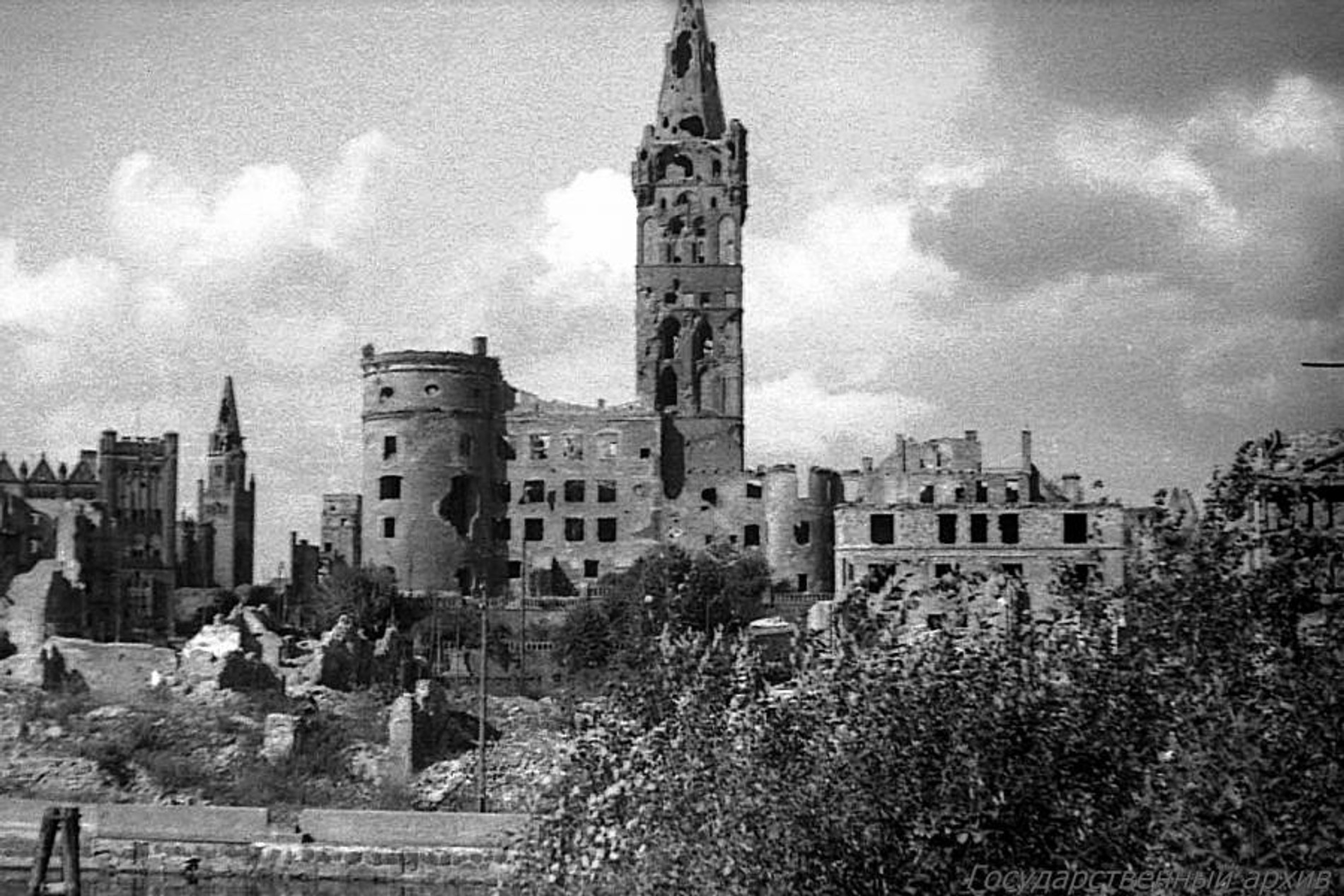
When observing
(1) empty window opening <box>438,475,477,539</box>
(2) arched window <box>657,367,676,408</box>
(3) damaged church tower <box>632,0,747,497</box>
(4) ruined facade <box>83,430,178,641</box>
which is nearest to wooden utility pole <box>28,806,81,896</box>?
(4) ruined facade <box>83,430,178,641</box>

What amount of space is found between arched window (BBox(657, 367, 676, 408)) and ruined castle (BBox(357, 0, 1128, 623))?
57mm

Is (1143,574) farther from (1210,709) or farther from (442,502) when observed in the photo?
(442,502)

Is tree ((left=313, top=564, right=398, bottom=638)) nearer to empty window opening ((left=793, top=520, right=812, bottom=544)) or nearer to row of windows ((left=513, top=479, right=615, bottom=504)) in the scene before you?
row of windows ((left=513, top=479, right=615, bottom=504))

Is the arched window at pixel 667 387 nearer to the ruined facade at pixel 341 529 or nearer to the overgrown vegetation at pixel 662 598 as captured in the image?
the overgrown vegetation at pixel 662 598

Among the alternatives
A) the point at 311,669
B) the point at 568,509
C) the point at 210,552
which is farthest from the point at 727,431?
the point at 311,669

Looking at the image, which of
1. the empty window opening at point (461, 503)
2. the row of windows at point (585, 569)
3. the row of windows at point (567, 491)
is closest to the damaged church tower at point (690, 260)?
the row of windows at point (567, 491)

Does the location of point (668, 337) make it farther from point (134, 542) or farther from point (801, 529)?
point (134, 542)

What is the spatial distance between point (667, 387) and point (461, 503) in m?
9.50

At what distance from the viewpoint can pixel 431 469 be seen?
7112 centimetres

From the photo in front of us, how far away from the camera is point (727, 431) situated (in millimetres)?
74250

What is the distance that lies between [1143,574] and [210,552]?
65.4m

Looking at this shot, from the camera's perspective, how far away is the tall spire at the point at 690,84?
79000mm

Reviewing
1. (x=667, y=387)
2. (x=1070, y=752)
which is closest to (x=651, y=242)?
(x=667, y=387)

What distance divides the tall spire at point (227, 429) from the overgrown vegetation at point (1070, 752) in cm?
7294
